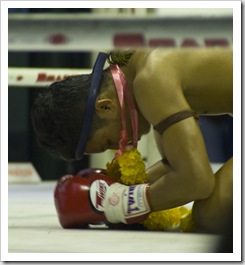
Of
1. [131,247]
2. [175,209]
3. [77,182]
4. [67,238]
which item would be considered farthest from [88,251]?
[175,209]

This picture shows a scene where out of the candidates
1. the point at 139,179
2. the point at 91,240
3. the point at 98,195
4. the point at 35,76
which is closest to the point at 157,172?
the point at 139,179

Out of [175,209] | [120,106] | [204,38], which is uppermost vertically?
[204,38]

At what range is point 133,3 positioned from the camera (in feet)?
6.41

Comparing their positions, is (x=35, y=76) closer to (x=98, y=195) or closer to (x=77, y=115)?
(x=77, y=115)

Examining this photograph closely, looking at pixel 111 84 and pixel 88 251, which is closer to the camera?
pixel 88 251

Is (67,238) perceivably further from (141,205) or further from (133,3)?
(133,3)

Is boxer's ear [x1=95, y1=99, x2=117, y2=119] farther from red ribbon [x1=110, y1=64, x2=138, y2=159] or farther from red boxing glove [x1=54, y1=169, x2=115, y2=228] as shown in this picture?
red boxing glove [x1=54, y1=169, x2=115, y2=228]

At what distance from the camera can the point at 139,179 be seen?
2.47 metres

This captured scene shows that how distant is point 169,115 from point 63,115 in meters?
0.37

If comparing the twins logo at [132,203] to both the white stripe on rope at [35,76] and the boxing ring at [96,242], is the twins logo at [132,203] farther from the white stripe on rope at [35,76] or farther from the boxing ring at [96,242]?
the white stripe on rope at [35,76]

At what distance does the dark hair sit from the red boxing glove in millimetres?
115

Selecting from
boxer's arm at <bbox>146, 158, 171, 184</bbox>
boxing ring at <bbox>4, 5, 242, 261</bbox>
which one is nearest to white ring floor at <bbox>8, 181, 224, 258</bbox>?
boxing ring at <bbox>4, 5, 242, 261</bbox>

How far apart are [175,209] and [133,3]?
2.85 ft

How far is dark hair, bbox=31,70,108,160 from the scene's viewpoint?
97.3 inches
